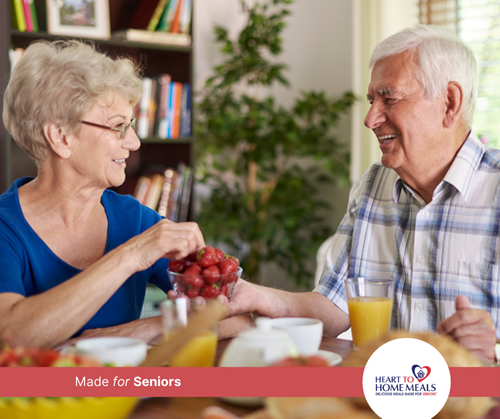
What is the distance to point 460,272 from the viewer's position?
4.11 ft

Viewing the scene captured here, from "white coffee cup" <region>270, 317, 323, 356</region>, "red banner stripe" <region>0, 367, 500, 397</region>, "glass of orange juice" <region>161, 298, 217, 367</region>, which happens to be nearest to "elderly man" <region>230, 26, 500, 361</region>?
"white coffee cup" <region>270, 317, 323, 356</region>

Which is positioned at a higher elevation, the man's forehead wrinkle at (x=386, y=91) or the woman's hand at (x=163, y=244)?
the man's forehead wrinkle at (x=386, y=91)

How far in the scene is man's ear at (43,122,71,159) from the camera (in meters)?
1.31

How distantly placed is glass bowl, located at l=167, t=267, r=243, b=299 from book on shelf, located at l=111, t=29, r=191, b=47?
1.96 m

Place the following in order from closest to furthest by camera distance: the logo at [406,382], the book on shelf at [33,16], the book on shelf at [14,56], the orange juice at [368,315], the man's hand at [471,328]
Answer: the logo at [406,382] < the man's hand at [471,328] < the orange juice at [368,315] < the book on shelf at [14,56] < the book on shelf at [33,16]

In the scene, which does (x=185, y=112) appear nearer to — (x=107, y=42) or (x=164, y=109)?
(x=164, y=109)

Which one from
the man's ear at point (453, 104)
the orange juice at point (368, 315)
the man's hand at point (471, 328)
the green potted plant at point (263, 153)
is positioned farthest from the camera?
the green potted plant at point (263, 153)

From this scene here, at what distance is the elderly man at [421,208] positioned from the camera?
49.0 inches

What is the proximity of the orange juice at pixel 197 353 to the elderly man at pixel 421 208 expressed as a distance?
0.54m

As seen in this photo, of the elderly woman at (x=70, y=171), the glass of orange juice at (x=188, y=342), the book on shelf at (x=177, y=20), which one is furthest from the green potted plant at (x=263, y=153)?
the glass of orange juice at (x=188, y=342)

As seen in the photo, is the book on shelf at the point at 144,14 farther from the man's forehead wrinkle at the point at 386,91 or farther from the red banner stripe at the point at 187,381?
the red banner stripe at the point at 187,381

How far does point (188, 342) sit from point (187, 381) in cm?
6

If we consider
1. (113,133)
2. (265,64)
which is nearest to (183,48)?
(265,64)

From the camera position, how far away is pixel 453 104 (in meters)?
1.35
